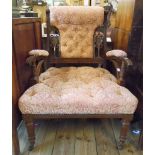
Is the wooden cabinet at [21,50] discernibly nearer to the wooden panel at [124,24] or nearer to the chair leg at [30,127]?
the chair leg at [30,127]

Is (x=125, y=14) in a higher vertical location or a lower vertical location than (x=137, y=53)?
higher

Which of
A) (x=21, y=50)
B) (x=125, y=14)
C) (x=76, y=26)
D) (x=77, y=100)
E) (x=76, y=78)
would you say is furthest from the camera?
(x=76, y=26)

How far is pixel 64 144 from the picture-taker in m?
1.31

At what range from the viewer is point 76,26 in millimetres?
1646

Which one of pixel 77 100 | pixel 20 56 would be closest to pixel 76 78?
pixel 77 100

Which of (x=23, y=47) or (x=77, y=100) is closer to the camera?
(x=77, y=100)

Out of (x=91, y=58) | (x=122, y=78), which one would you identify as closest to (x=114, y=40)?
(x=91, y=58)

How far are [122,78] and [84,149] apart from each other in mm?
590

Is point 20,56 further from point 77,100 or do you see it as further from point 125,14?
point 125,14

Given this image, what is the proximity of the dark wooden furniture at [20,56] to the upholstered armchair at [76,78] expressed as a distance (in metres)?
0.08

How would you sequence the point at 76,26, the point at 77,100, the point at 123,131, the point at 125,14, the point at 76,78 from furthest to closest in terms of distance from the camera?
the point at 76,26 → the point at 125,14 → the point at 76,78 → the point at 123,131 → the point at 77,100

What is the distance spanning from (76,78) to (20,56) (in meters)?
0.46

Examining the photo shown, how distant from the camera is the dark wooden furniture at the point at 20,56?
1095 mm

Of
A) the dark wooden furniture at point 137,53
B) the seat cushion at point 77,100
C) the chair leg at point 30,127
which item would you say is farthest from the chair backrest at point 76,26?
the chair leg at point 30,127
